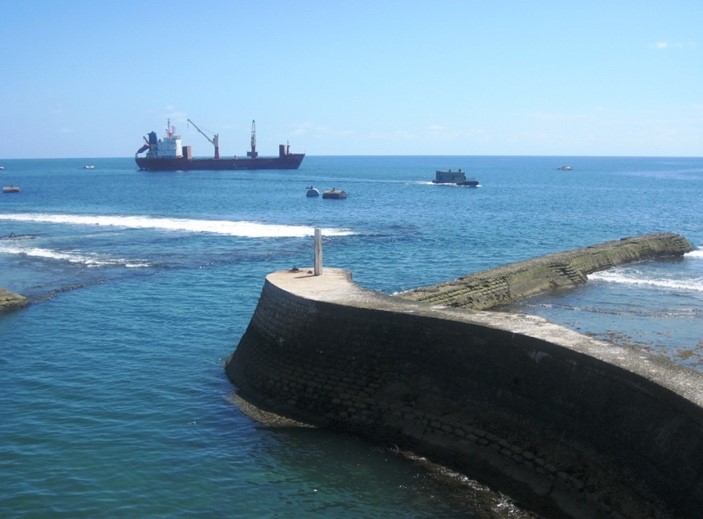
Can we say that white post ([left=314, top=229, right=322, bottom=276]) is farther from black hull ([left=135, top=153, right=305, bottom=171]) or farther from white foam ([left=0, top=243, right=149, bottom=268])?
black hull ([left=135, top=153, right=305, bottom=171])

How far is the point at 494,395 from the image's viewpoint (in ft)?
45.9

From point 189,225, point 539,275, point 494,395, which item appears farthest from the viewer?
point 189,225

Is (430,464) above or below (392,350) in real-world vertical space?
below

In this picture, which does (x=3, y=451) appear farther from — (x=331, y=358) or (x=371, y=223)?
(x=371, y=223)

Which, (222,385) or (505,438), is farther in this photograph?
(222,385)

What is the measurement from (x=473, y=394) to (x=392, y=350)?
7.46 feet

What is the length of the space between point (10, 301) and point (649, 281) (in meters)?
27.1

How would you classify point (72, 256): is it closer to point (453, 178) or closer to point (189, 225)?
point (189, 225)

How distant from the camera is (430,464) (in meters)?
13.8

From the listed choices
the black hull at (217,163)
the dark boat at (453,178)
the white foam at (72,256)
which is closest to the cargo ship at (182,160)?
the black hull at (217,163)

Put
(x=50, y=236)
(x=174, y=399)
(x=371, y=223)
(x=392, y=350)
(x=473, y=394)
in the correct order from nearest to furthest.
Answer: (x=473, y=394)
(x=392, y=350)
(x=174, y=399)
(x=50, y=236)
(x=371, y=223)

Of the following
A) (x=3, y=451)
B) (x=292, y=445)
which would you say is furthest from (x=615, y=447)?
(x=3, y=451)

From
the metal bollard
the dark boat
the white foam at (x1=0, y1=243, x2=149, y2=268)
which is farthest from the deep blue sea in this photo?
the dark boat

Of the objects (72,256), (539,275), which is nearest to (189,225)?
(72,256)
